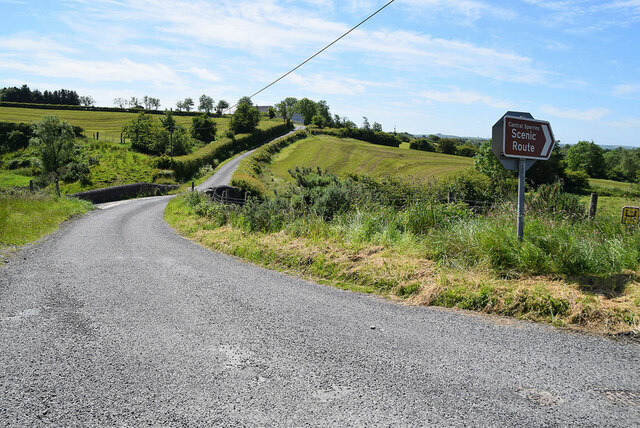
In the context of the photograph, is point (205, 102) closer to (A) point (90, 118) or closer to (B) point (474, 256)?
(A) point (90, 118)

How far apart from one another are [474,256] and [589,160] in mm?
102828

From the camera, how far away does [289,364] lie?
4.12m

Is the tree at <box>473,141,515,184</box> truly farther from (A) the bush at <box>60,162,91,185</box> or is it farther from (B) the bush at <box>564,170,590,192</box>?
(A) the bush at <box>60,162,91,185</box>

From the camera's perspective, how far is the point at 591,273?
5.75m

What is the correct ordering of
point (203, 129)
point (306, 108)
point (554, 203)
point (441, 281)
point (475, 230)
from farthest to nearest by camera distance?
point (306, 108) < point (203, 129) < point (554, 203) < point (475, 230) < point (441, 281)

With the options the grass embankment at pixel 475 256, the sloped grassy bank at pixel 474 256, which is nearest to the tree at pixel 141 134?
the grass embankment at pixel 475 256

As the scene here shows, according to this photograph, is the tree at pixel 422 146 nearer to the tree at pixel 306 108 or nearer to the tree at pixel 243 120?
the tree at pixel 243 120

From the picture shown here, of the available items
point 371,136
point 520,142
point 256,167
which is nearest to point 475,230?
point 520,142

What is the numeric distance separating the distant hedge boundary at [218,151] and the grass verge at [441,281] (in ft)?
152

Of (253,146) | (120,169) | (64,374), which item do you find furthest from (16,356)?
(253,146)

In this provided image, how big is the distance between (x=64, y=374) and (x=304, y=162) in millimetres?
64258

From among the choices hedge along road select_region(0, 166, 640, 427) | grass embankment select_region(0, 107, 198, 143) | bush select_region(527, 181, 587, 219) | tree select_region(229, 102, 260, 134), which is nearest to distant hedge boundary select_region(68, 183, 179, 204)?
hedge along road select_region(0, 166, 640, 427)

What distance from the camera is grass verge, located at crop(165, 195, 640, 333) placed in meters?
5.00

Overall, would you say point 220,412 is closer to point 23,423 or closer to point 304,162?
point 23,423
